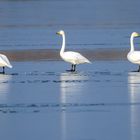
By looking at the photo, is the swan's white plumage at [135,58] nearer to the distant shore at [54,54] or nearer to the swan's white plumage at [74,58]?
the swan's white plumage at [74,58]

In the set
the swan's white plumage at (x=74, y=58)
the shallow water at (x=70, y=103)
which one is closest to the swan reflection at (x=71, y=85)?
the shallow water at (x=70, y=103)

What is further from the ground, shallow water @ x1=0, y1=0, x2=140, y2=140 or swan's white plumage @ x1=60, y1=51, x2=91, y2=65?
swan's white plumage @ x1=60, y1=51, x2=91, y2=65

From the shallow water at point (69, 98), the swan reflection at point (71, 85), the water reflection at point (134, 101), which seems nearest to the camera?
the water reflection at point (134, 101)

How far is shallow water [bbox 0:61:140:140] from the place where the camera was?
40.7 ft

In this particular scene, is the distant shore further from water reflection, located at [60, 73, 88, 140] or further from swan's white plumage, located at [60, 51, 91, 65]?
water reflection, located at [60, 73, 88, 140]

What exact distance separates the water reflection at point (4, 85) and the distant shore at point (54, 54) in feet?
14.9

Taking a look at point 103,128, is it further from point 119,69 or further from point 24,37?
point 24,37

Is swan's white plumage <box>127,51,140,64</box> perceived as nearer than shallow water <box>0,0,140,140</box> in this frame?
No

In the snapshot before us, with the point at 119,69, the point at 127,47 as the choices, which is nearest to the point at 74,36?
the point at 127,47

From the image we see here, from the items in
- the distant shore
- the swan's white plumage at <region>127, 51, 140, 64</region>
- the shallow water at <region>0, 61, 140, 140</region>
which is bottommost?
the shallow water at <region>0, 61, 140, 140</region>

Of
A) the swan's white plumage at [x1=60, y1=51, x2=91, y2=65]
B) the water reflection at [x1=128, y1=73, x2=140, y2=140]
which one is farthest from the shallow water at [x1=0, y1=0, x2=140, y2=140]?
the swan's white plumage at [x1=60, y1=51, x2=91, y2=65]

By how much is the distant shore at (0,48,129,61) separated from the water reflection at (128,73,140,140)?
15.6 feet

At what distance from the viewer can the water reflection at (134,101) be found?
1233cm

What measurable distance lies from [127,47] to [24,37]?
5.29 m
